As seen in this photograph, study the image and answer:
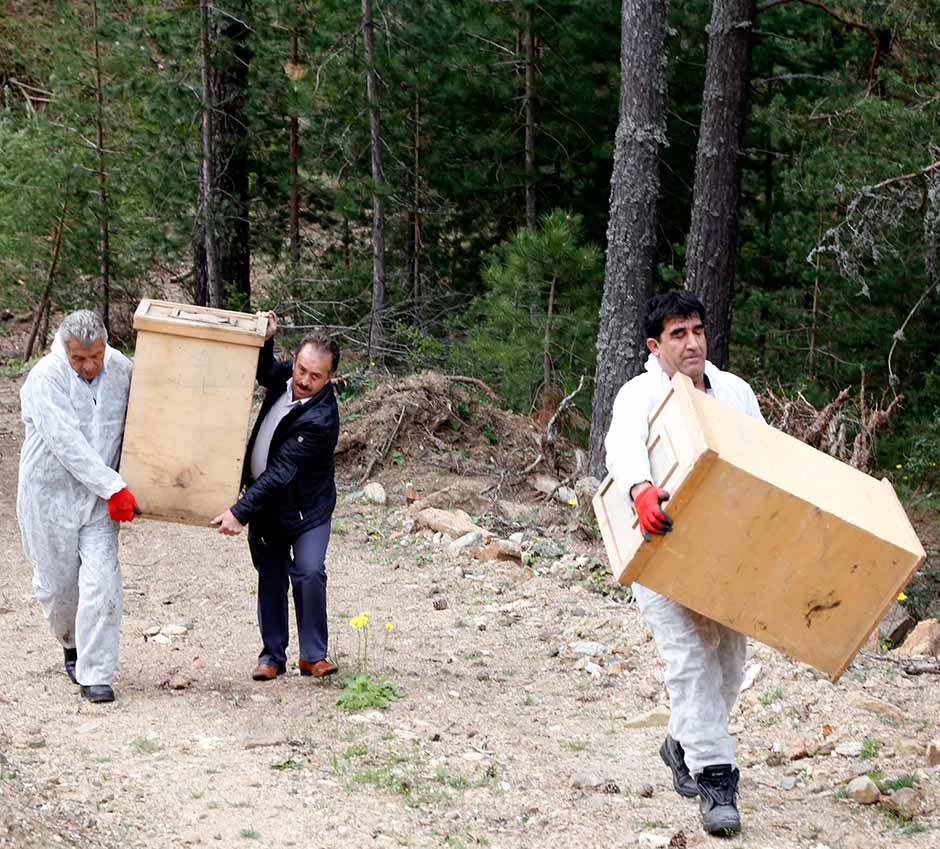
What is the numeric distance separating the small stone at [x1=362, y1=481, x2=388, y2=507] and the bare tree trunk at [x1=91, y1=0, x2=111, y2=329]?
8244 mm

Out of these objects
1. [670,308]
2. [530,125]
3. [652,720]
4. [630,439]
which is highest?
[530,125]

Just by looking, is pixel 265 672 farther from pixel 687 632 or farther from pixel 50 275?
pixel 50 275

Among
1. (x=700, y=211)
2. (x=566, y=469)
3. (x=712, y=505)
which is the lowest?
(x=566, y=469)

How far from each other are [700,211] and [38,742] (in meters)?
8.37

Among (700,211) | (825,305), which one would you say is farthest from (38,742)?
(825,305)

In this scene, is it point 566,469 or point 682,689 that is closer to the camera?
point 682,689

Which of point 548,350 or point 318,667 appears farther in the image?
point 548,350

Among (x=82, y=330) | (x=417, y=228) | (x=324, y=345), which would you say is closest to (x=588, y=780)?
(x=324, y=345)

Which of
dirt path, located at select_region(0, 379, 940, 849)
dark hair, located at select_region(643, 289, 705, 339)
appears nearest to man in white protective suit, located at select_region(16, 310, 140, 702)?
dirt path, located at select_region(0, 379, 940, 849)

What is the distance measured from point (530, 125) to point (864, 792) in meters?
12.5

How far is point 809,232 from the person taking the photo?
1473 cm

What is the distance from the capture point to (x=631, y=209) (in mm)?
11031

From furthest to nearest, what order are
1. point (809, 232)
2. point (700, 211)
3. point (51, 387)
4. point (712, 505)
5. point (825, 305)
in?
point (825, 305) → point (809, 232) → point (700, 211) → point (51, 387) → point (712, 505)

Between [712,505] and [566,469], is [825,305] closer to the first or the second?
[566,469]
